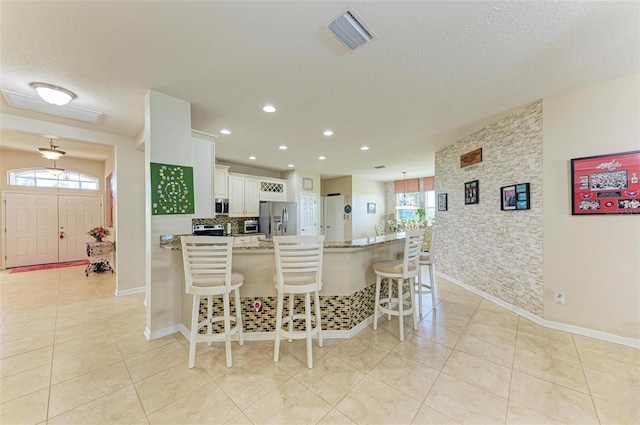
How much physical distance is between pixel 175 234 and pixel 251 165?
392 cm

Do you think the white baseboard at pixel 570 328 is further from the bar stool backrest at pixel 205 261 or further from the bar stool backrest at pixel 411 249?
the bar stool backrest at pixel 205 261

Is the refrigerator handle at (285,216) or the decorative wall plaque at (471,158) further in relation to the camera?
the refrigerator handle at (285,216)

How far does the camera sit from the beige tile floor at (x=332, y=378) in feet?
5.21

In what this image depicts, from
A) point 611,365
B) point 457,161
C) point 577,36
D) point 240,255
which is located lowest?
point 611,365

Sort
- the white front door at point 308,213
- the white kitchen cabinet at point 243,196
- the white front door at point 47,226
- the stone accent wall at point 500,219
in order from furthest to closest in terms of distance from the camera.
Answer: the white front door at point 308,213, the white front door at point 47,226, the white kitchen cabinet at point 243,196, the stone accent wall at point 500,219

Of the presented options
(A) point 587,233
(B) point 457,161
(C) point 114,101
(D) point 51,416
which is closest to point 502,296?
(A) point 587,233

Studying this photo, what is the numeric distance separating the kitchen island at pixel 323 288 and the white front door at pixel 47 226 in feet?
20.2

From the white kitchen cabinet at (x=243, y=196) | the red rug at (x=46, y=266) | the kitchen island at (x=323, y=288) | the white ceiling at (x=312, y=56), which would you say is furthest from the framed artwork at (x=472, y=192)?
the red rug at (x=46, y=266)

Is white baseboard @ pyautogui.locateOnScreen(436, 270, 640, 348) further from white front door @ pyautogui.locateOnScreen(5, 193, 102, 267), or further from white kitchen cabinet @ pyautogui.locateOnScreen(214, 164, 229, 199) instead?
white front door @ pyautogui.locateOnScreen(5, 193, 102, 267)

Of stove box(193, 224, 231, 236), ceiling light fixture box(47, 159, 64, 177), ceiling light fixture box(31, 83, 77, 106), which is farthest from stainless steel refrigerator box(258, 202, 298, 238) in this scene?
ceiling light fixture box(47, 159, 64, 177)

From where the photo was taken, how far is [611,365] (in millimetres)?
2074

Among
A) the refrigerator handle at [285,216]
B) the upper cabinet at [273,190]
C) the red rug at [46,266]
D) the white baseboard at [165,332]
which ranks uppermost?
the upper cabinet at [273,190]

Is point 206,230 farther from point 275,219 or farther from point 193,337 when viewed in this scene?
point 193,337

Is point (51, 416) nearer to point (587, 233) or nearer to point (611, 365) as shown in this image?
point (611, 365)
